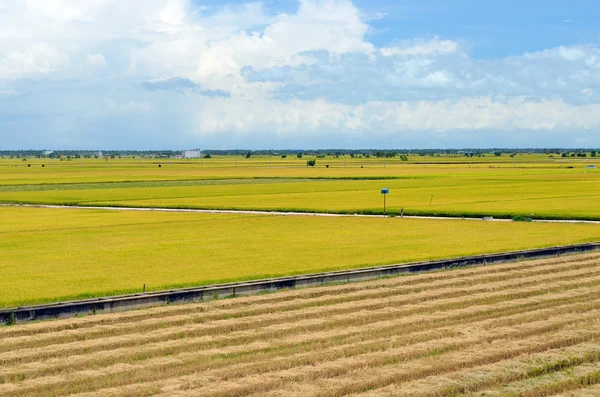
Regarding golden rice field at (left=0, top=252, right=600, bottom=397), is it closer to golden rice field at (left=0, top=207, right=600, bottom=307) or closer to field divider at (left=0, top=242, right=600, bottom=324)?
field divider at (left=0, top=242, right=600, bottom=324)

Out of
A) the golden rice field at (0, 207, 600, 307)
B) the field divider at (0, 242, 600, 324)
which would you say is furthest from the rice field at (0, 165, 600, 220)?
the field divider at (0, 242, 600, 324)

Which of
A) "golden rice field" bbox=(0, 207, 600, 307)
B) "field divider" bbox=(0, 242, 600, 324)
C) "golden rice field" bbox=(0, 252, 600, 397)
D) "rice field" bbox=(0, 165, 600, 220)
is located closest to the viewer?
"golden rice field" bbox=(0, 252, 600, 397)

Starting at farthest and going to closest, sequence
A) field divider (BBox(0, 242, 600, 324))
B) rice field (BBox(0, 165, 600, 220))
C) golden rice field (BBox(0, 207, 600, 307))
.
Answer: rice field (BBox(0, 165, 600, 220)) < golden rice field (BBox(0, 207, 600, 307)) < field divider (BBox(0, 242, 600, 324))

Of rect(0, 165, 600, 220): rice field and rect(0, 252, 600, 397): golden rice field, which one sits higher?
rect(0, 252, 600, 397): golden rice field

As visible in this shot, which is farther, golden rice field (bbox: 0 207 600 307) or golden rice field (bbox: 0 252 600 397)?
golden rice field (bbox: 0 207 600 307)

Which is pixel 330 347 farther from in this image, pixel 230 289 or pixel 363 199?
pixel 363 199

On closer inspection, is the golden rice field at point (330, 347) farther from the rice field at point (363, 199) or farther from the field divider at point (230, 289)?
the rice field at point (363, 199)
